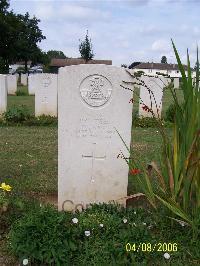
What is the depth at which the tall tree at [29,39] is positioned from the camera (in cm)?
5216

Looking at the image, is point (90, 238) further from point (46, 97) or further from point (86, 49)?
point (86, 49)

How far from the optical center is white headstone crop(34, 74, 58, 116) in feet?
37.8

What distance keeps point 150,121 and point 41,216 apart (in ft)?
26.5

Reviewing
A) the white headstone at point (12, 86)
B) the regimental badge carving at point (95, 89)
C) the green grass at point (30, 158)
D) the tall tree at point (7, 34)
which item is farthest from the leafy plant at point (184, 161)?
the tall tree at point (7, 34)

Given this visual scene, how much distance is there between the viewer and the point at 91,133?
13.6 feet

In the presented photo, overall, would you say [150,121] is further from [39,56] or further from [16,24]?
[39,56]

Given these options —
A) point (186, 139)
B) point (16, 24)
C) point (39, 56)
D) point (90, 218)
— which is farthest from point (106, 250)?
point (39, 56)

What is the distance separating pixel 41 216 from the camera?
3.45 meters

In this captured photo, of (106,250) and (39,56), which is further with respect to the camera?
(39,56)

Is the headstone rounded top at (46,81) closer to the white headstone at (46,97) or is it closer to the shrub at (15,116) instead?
the white headstone at (46,97)
